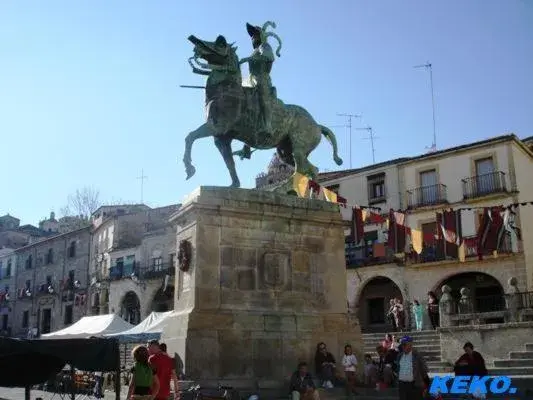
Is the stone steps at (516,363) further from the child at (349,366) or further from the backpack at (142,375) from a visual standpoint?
the backpack at (142,375)

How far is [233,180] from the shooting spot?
41.0 feet

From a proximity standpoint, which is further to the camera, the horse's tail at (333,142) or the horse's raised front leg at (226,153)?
the horse's tail at (333,142)

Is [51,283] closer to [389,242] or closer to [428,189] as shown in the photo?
[428,189]

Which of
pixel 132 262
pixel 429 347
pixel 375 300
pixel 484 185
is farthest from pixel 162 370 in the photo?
pixel 132 262

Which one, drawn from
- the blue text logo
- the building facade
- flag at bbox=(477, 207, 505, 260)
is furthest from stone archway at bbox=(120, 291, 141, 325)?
the blue text logo

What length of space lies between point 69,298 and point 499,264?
134 ft

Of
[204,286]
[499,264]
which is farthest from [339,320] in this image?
[499,264]

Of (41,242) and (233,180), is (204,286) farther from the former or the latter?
(41,242)

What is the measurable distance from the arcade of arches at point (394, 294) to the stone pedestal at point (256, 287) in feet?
71.7

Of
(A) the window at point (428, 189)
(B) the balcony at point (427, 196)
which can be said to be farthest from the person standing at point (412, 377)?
(A) the window at point (428, 189)

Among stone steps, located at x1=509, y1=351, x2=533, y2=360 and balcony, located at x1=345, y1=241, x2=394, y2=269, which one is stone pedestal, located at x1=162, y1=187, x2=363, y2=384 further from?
balcony, located at x1=345, y1=241, x2=394, y2=269

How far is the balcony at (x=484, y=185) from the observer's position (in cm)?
3425

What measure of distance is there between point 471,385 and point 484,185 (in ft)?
87.2

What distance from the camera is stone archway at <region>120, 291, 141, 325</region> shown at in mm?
52344
